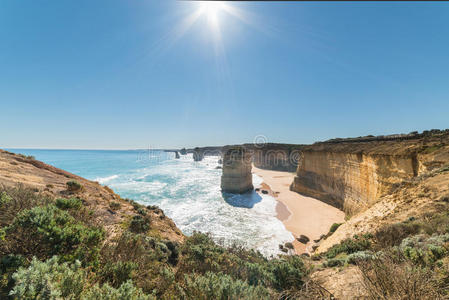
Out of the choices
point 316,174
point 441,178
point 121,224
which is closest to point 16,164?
point 121,224

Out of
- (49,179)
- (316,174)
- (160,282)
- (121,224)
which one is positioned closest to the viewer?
(160,282)

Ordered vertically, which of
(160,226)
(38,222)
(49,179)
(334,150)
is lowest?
(160,226)

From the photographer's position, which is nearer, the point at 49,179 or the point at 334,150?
the point at 49,179

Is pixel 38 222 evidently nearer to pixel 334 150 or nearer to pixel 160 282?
pixel 160 282

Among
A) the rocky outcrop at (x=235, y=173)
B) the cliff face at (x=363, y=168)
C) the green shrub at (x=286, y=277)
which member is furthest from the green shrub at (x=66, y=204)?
the rocky outcrop at (x=235, y=173)

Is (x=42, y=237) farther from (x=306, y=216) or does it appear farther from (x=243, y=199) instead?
(x=243, y=199)

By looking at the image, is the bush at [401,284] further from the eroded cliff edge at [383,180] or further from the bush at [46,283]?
the eroded cliff edge at [383,180]
